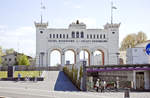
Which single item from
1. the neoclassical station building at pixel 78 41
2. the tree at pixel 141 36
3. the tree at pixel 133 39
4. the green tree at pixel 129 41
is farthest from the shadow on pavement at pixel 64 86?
the tree at pixel 141 36

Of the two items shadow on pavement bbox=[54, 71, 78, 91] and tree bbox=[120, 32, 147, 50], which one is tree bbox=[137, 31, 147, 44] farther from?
shadow on pavement bbox=[54, 71, 78, 91]

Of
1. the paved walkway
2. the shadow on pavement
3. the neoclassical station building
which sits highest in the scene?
the neoclassical station building

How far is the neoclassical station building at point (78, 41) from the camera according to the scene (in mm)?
65438

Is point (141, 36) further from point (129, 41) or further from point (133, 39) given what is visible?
point (129, 41)

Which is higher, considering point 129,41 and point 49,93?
point 129,41

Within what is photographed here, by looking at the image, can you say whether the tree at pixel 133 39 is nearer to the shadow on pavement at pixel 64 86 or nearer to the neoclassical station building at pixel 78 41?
the neoclassical station building at pixel 78 41

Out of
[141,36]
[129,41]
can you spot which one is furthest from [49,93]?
[141,36]

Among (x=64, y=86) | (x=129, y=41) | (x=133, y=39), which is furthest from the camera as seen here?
(x=129, y=41)

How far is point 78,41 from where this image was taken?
66.2 metres

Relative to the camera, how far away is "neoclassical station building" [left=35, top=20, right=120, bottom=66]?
65.4 metres

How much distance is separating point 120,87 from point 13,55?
81.0 m

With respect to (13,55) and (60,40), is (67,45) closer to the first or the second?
(60,40)

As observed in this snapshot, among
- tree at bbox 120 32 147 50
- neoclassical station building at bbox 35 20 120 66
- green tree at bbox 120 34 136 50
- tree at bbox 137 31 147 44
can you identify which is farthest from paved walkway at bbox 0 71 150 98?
tree at bbox 137 31 147 44

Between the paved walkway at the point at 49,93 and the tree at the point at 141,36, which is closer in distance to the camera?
the paved walkway at the point at 49,93
